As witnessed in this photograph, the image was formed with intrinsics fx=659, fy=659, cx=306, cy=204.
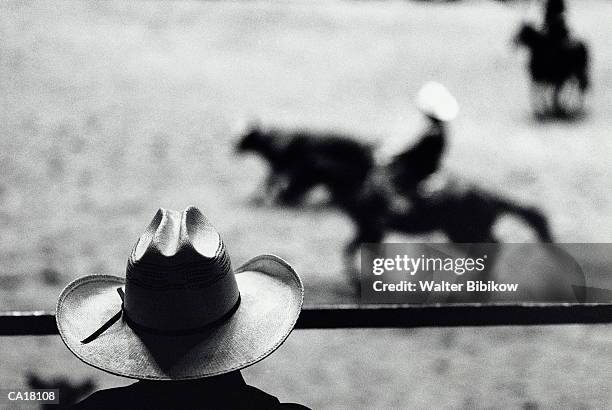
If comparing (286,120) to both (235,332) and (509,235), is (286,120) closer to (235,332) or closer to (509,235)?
(509,235)

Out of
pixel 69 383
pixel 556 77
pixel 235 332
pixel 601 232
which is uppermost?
pixel 235 332

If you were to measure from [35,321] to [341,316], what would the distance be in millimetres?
718

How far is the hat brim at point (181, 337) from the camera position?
3.49ft

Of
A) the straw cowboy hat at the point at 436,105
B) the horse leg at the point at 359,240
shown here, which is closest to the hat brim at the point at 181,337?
the straw cowboy hat at the point at 436,105

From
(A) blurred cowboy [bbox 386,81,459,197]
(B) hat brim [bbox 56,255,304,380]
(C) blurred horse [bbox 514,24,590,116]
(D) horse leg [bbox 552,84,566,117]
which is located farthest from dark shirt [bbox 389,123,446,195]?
(B) hat brim [bbox 56,255,304,380]

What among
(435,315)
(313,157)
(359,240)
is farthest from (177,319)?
(359,240)

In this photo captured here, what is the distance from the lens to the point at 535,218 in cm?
345

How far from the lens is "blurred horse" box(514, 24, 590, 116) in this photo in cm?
381

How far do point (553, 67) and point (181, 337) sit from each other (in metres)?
3.43

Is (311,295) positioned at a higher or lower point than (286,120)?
lower

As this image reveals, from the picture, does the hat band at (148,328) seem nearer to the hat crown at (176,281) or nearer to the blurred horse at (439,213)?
→ the hat crown at (176,281)

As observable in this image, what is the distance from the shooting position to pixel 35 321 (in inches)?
60.5

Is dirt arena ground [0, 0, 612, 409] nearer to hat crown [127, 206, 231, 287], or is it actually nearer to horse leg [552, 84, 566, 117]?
horse leg [552, 84, 566, 117]

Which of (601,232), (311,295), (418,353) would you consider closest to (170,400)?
(418,353)
